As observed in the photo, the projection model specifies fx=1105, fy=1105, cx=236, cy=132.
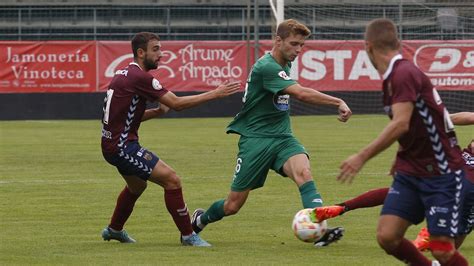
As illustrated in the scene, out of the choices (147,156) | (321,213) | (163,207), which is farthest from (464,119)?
(163,207)

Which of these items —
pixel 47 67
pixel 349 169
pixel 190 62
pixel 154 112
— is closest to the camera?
pixel 349 169

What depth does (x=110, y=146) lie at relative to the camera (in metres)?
9.96

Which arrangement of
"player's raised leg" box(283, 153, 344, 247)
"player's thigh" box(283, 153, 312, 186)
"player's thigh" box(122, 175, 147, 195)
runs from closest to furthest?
1. "player's raised leg" box(283, 153, 344, 247)
2. "player's thigh" box(283, 153, 312, 186)
3. "player's thigh" box(122, 175, 147, 195)

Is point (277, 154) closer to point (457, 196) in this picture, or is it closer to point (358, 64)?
point (457, 196)

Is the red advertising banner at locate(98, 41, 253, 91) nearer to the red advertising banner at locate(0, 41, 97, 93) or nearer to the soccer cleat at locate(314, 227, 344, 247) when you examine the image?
the red advertising banner at locate(0, 41, 97, 93)

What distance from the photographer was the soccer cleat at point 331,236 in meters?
9.54

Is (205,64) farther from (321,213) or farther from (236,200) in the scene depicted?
(321,213)

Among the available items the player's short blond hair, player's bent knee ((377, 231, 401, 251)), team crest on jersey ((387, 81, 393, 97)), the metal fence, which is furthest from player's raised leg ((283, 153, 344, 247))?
the metal fence

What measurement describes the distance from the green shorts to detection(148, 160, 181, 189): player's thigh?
0.56 metres

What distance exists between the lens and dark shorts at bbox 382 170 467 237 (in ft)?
23.0

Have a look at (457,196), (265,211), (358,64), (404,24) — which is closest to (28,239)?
(265,211)

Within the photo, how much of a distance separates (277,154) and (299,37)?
42.8 inches

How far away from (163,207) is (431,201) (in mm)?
6442

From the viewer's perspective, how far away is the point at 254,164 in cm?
1007
